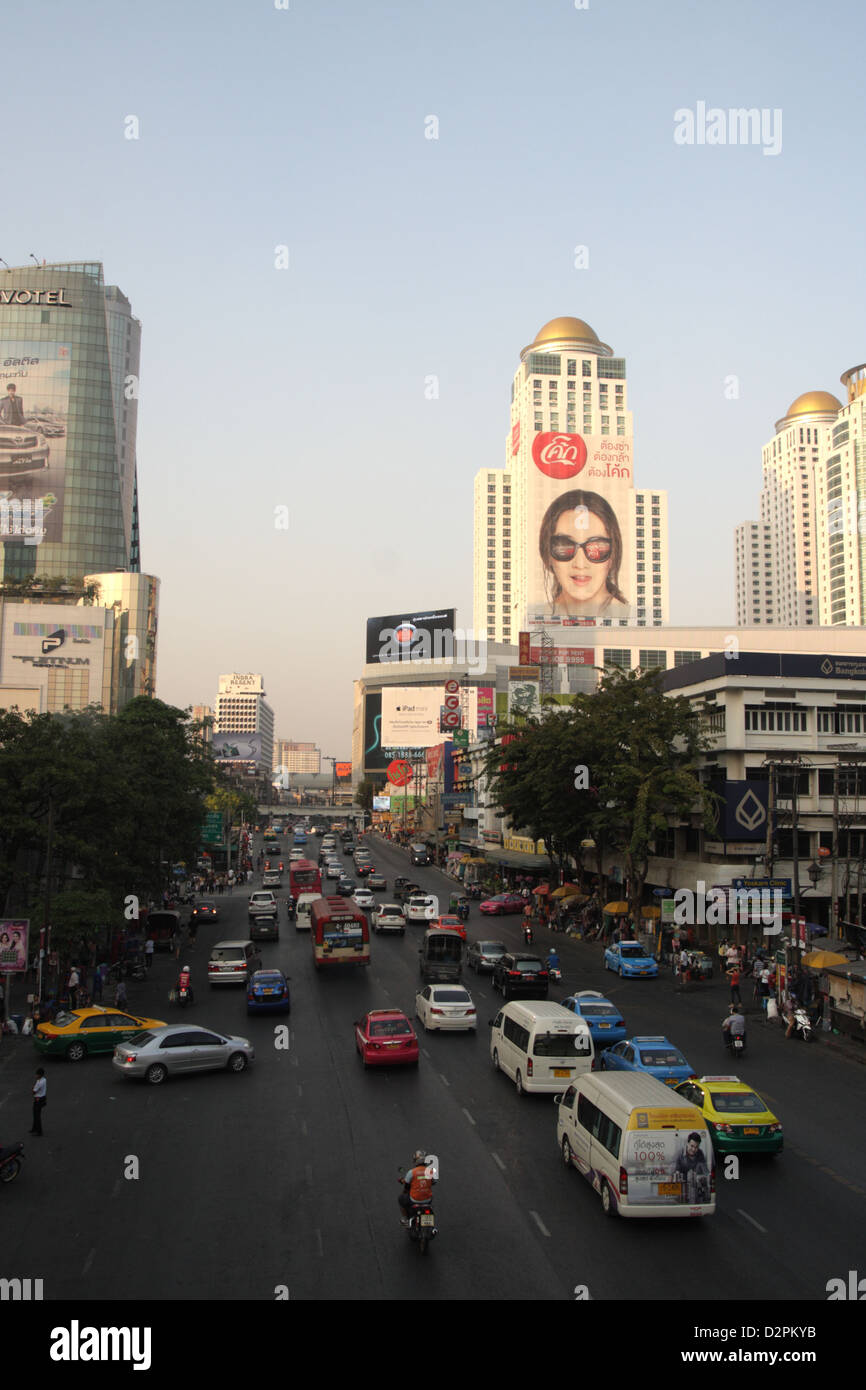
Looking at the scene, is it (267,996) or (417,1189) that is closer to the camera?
(417,1189)

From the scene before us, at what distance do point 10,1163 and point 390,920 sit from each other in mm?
35780

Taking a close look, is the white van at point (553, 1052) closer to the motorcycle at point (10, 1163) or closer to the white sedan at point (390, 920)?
the motorcycle at point (10, 1163)

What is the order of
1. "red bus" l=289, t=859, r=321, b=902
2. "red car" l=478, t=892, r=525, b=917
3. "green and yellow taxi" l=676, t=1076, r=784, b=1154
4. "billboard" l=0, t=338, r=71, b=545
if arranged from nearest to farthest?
"green and yellow taxi" l=676, t=1076, r=784, b=1154
"red bus" l=289, t=859, r=321, b=902
"red car" l=478, t=892, r=525, b=917
"billboard" l=0, t=338, r=71, b=545

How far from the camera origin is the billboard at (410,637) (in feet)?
619

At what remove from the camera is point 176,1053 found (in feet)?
74.8

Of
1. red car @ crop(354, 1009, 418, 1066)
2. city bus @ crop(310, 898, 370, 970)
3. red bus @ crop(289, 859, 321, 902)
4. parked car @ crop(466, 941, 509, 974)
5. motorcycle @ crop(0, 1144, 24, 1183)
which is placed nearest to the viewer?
motorcycle @ crop(0, 1144, 24, 1183)

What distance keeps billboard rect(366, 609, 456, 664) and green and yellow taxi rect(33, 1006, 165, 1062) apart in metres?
161

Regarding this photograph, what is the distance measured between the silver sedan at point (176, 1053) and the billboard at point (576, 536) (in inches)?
5904

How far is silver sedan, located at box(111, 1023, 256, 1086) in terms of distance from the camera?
73.8ft

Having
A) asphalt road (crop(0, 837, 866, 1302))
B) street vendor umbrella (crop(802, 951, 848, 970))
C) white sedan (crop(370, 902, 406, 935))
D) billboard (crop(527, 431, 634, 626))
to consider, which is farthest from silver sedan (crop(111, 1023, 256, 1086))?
billboard (crop(527, 431, 634, 626))

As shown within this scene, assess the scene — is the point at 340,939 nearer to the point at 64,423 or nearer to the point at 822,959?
the point at 822,959

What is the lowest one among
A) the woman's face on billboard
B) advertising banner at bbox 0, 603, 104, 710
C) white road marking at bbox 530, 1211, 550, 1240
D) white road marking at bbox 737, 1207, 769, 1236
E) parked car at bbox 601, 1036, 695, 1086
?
white road marking at bbox 737, 1207, 769, 1236

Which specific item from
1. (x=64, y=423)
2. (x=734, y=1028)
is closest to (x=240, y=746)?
(x=64, y=423)

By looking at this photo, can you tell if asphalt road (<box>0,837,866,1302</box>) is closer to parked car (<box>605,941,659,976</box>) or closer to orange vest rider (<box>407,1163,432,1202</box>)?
orange vest rider (<box>407,1163,432,1202</box>)
